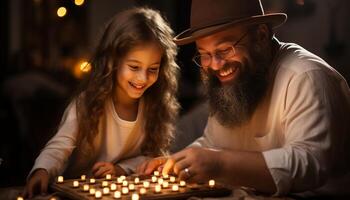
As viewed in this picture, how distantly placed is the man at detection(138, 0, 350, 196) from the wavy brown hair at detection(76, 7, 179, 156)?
25 centimetres

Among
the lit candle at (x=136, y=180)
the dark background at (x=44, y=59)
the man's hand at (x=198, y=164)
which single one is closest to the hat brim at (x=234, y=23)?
the man's hand at (x=198, y=164)

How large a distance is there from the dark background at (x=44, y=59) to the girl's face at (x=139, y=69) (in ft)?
2.35

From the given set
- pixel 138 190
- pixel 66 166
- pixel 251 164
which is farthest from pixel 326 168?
pixel 66 166

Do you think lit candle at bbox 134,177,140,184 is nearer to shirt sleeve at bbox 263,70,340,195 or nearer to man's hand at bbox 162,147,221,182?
man's hand at bbox 162,147,221,182

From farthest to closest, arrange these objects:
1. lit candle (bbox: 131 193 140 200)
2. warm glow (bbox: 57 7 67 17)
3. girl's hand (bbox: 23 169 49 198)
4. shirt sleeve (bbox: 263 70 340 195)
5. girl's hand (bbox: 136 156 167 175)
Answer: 1. warm glow (bbox: 57 7 67 17)
2. girl's hand (bbox: 136 156 167 175)
3. girl's hand (bbox: 23 169 49 198)
4. shirt sleeve (bbox: 263 70 340 195)
5. lit candle (bbox: 131 193 140 200)

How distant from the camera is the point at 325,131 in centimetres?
236

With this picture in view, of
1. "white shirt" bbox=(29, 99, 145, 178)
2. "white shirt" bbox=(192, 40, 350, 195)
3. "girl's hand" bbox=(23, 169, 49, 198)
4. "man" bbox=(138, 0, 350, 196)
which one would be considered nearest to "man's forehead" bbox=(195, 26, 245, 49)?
"man" bbox=(138, 0, 350, 196)

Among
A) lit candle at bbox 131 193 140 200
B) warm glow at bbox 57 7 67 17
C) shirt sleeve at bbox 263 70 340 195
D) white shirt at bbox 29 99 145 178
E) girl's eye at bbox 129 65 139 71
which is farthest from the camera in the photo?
warm glow at bbox 57 7 67 17

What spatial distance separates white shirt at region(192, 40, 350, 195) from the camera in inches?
90.4

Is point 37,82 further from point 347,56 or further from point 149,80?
point 347,56

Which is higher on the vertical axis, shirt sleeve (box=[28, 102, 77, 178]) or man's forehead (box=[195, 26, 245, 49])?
man's forehead (box=[195, 26, 245, 49])

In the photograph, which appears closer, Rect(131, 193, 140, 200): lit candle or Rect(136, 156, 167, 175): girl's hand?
Rect(131, 193, 140, 200): lit candle

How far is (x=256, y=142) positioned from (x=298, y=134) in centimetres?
40

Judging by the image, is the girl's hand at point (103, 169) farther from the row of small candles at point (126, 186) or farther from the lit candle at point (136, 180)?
the lit candle at point (136, 180)
